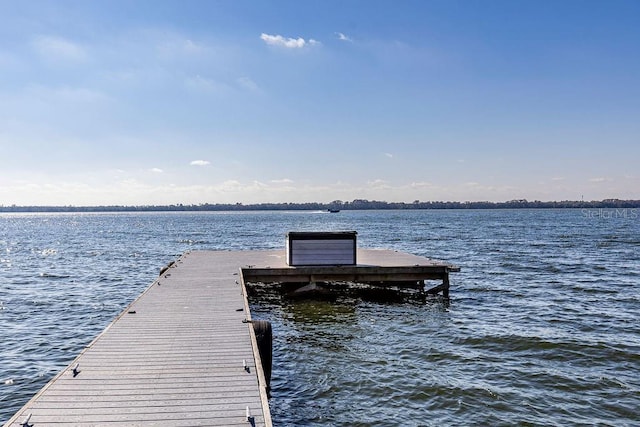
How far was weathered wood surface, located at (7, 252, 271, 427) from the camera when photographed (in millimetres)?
5895

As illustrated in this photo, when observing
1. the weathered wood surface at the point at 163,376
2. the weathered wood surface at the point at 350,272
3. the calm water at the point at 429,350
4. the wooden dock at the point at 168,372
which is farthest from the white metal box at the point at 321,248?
the weathered wood surface at the point at 163,376

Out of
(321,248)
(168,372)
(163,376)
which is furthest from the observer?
(321,248)

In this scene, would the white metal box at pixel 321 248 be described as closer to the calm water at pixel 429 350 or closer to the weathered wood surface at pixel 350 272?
the weathered wood surface at pixel 350 272

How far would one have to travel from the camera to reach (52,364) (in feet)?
41.1

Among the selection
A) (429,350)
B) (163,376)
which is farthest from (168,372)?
(429,350)

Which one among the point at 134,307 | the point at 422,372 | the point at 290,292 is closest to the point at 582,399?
the point at 422,372

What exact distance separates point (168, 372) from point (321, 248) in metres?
12.8

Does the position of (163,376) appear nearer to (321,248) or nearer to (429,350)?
(429,350)

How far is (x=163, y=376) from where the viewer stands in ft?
23.7

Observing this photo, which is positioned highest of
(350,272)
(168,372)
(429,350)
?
(168,372)

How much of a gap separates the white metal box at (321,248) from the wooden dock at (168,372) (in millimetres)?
5588

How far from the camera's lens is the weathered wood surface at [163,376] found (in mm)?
5895

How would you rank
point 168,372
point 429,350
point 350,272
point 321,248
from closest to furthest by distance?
1. point 168,372
2. point 429,350
3. point 350,272
4. point 321,248

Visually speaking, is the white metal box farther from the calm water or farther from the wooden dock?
the wooden dock
